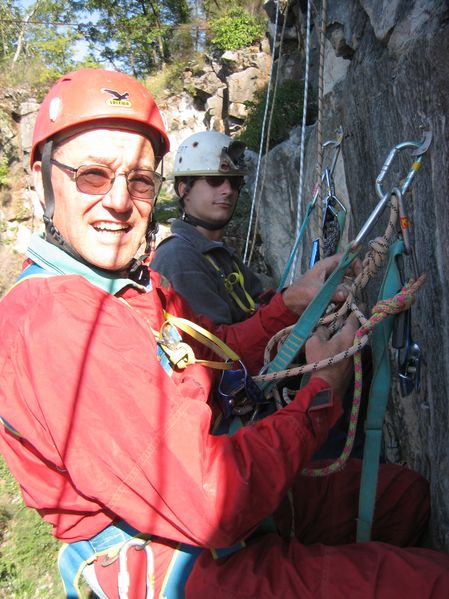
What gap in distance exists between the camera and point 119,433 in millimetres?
1166

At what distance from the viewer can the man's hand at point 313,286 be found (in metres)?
1.64

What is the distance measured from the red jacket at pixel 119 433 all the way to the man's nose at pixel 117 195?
337 mm

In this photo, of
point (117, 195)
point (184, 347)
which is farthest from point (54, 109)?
point (184, 347)

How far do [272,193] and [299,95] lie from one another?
3033mm

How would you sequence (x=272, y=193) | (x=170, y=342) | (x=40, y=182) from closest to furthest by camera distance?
(x=170, y=342) → (x=40, y=182) → (x=272, y=193)

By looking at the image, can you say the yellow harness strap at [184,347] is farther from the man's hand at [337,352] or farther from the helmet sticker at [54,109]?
the helmet sticker at [54,109]

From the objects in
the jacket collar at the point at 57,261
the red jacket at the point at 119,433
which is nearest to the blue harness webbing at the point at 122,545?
the red jacket at the point at 119,433

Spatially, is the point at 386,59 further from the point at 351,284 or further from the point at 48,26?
the point at 48,26

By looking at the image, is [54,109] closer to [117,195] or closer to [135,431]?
[117,195]

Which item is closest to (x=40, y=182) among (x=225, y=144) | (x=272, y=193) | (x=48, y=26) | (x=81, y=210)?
(x=81, y=210)

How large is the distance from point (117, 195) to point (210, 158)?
6.94 feet

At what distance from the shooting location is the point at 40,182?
1.75m

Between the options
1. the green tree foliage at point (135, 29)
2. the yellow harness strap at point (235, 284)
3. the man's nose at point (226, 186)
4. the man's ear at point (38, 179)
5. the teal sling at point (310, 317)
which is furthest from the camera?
the green tree foliage at point (135, 29)

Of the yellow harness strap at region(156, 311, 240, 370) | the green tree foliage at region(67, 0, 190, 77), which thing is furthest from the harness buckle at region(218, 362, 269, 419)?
the green tree foliage at region(67, 0, 190, 77)
